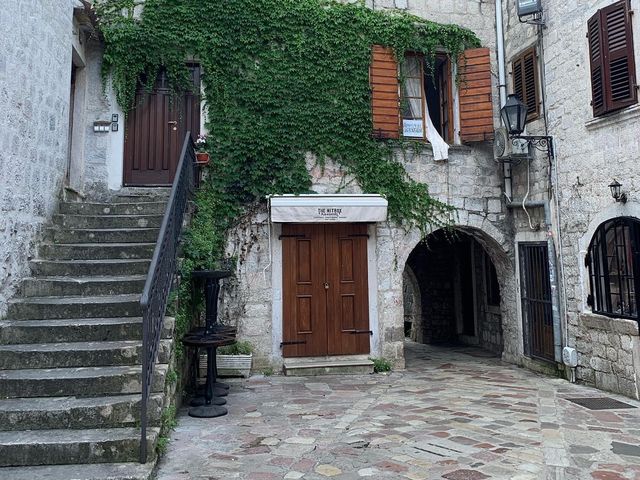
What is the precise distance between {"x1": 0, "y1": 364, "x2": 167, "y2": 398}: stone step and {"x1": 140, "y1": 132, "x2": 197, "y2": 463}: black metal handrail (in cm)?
19

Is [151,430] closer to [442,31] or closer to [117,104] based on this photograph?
[117,104]

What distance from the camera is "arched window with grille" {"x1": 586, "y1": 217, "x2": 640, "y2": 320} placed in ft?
18.2

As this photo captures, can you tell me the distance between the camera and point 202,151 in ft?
23.6

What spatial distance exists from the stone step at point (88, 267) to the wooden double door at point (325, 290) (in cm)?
259

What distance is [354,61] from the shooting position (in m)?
7.64

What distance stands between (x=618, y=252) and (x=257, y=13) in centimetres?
613

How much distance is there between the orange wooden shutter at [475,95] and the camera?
7.82 m

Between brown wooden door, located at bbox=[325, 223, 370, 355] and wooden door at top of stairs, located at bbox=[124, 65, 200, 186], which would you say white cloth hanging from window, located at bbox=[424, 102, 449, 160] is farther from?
wooden door at top of stairs, located at bbox=[124, 65, 200, 186]

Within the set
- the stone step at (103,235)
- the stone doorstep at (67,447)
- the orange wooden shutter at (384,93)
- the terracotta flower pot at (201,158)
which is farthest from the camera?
the orange wooden shutter at (384,93)

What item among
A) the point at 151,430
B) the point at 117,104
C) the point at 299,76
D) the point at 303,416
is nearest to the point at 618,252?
the point at 303,416

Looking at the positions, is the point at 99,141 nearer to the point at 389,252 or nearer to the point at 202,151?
the point at 202,151

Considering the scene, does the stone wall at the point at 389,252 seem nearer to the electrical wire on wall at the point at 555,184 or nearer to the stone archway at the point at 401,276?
the stone archway at the point at 401,276

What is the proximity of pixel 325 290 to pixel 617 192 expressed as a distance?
161 inches

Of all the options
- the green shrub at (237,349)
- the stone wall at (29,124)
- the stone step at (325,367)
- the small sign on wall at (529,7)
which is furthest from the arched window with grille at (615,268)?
the stone wall at (29,124)
